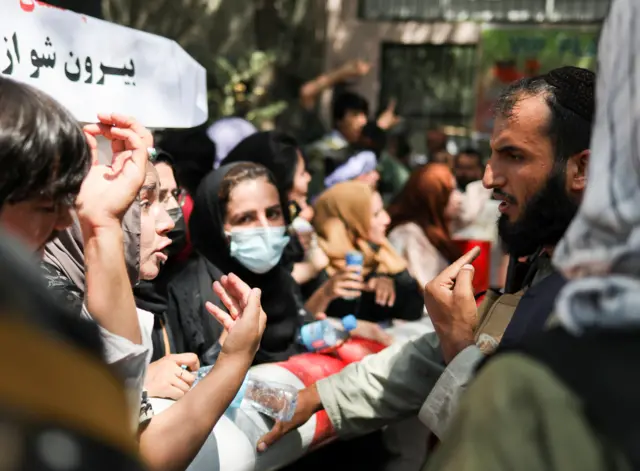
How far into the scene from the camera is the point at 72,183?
4.97 ft

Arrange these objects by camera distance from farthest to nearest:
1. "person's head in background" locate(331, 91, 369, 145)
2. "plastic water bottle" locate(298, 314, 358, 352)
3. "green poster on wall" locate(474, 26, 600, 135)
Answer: "green poster on wall" locate(474, 26, 600, 135)
"person's head in background" locate(331, 91, 369, 145)
"plastic water bottle" locate(298, 314, 358, 352)

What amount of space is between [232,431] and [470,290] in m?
0.94

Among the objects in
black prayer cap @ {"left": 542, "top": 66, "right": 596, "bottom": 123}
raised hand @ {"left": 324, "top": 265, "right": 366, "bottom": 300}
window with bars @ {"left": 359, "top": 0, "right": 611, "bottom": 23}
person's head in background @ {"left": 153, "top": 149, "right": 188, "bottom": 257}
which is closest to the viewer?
black prayer cap @ {"left": 542, "top": 66, "right": 596, "bottom": 123}

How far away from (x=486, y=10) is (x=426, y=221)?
6.60m

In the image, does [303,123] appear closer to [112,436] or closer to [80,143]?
[80,143]

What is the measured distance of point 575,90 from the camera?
2.30 metres

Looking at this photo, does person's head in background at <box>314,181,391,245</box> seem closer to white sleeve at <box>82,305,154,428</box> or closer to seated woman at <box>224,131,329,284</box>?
seated woman at <box>224,131,329,284</box>

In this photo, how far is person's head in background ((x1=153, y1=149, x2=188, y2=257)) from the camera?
10.9ft

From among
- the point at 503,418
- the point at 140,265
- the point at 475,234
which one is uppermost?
the point at 503,418

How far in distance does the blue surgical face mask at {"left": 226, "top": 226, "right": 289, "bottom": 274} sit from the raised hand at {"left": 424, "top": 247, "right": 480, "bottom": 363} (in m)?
1.39

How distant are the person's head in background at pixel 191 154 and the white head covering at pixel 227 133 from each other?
1.50 feet

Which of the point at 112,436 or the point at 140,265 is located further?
the point at 140,265

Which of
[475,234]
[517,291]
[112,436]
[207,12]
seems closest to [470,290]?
[517,291]

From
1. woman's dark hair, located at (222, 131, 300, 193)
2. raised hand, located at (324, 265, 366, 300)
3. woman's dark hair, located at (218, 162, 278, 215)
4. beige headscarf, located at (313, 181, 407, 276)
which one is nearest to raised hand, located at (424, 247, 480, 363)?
woman's dark hair, located at (218, 162, 278, 215)
